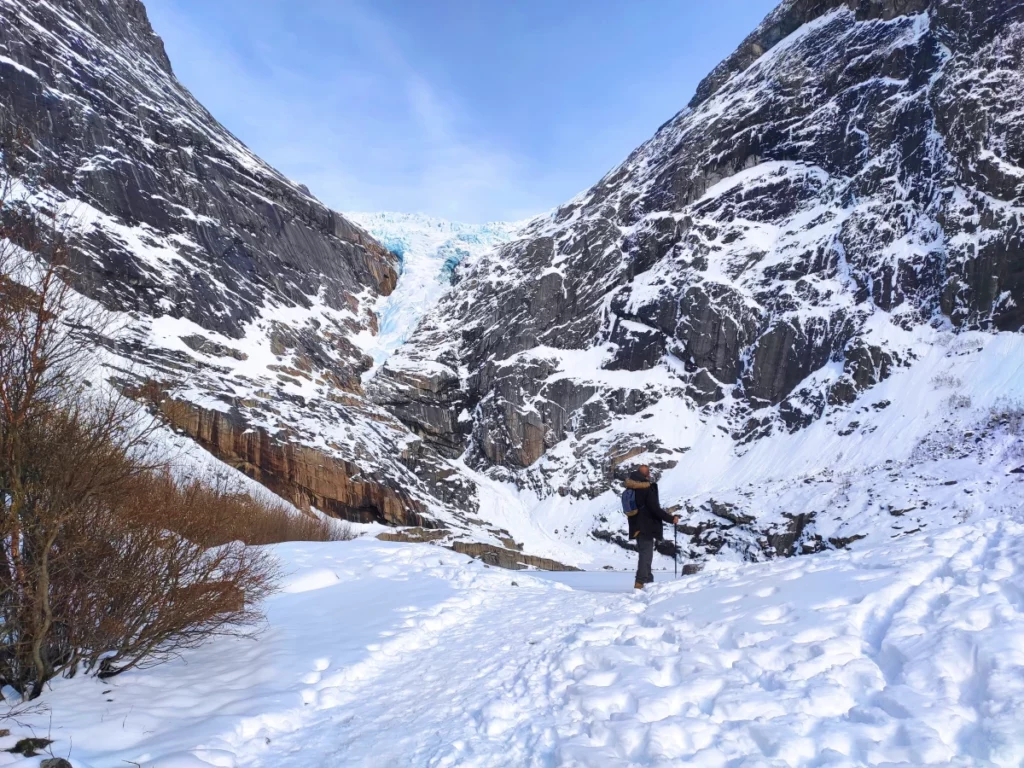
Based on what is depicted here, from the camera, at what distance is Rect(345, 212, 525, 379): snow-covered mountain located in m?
74.3

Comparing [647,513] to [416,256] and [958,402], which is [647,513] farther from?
[416,256]

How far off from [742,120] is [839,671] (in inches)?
2443

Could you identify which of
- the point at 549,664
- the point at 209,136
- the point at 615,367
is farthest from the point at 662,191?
the point at 549,664

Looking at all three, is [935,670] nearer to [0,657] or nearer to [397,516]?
[0,657]

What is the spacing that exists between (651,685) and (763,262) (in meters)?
47.9

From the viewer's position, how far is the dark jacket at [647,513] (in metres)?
8.94

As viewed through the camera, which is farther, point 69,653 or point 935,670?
point 69,653

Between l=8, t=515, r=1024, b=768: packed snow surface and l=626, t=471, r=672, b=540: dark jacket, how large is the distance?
1409mm

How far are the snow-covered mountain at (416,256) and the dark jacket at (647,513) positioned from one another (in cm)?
5268

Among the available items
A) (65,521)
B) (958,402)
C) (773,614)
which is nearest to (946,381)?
(958,402)

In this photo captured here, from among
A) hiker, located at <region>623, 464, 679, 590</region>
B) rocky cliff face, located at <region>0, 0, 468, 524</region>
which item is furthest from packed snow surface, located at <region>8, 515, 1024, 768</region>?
rocky cliff face, located at <region>0, 0, 468, 524</region>

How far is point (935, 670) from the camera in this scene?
3.51 meters

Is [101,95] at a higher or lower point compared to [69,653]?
higher

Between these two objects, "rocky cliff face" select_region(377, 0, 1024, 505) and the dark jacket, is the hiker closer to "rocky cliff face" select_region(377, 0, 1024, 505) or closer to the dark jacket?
the dark jacket
